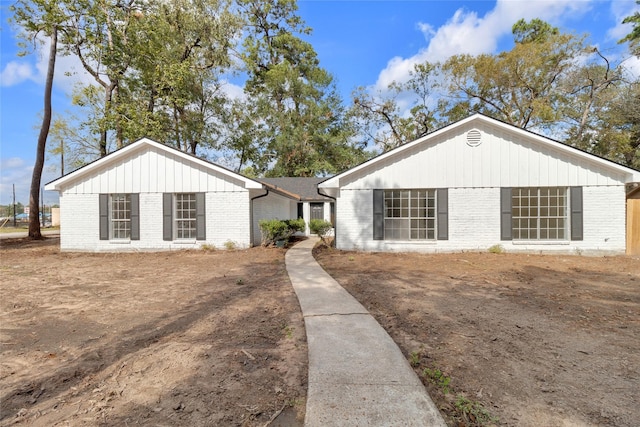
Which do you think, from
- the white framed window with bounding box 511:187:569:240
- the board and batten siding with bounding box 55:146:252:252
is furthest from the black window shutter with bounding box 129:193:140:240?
the white framed window with bounding box 511:187:569:240

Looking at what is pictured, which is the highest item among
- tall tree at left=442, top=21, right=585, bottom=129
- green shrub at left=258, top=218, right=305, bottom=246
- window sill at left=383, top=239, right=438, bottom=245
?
tall tree at left=442, top=21, right=585, bottom=129

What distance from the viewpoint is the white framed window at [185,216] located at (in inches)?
451

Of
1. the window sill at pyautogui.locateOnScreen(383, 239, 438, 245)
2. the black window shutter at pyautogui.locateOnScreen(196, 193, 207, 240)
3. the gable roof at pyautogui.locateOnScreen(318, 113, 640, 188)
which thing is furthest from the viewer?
the black window shutter at pyautogui.locateOnScreen(196, 193, 207, 240)

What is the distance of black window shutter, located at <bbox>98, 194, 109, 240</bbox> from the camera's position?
1144 cm

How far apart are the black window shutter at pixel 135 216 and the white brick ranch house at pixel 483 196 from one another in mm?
6958

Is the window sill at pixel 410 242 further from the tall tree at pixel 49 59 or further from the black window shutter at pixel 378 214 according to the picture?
the tall tree at pixel 49 59

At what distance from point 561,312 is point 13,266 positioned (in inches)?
507

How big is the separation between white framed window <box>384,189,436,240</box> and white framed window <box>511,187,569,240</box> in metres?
2.66

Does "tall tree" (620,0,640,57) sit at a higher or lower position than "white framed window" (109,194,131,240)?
higher

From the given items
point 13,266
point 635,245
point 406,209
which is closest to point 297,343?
point 406,209

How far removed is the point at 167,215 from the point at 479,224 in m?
11.1

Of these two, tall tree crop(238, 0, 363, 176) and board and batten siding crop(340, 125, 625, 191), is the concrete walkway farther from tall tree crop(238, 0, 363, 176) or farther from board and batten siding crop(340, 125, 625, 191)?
tall tree crop(238, 0, 363, 176)

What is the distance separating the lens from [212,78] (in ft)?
78.5

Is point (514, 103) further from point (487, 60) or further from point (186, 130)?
point (186, 130)
